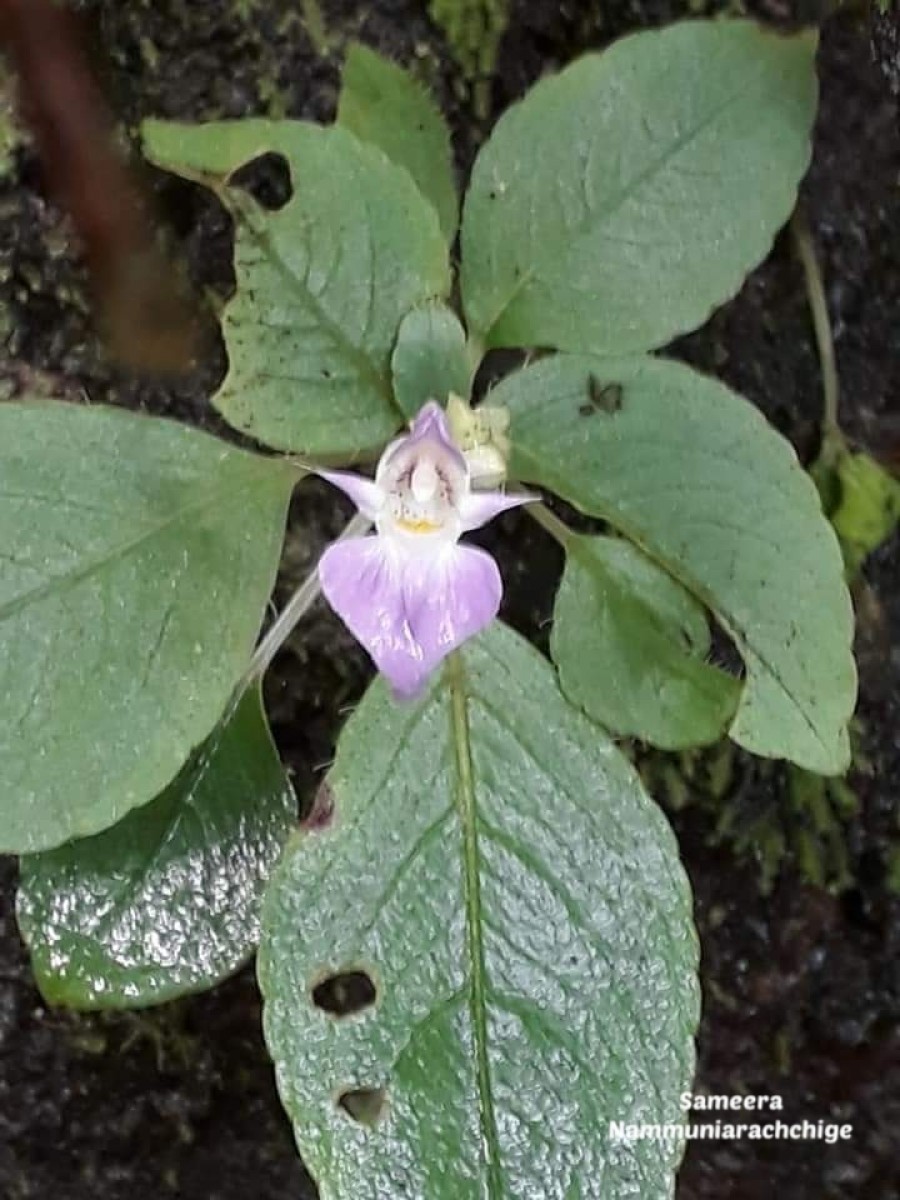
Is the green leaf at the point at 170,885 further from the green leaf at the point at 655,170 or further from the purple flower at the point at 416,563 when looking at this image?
the green leaf at the point at 655,170

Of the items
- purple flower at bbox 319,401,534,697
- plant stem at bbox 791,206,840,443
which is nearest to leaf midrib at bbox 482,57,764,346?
purple flower at bbox 319,401,534,697

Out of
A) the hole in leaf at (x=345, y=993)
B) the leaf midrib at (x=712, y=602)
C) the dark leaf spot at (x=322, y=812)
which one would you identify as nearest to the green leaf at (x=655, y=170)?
the leaf midrib at (x=712, y=602)

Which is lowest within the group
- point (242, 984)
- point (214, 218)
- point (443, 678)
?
point (242, 984)

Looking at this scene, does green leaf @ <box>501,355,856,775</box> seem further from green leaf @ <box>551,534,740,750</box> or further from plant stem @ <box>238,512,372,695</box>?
plant stem @ <box>238,512,372,695</box>

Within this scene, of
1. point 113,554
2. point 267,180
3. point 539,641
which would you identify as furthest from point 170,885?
point 267,180

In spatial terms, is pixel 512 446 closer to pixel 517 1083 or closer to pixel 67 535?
pixel 67 535

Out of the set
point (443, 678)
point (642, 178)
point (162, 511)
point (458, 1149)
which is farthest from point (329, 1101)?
point (642, 178)
